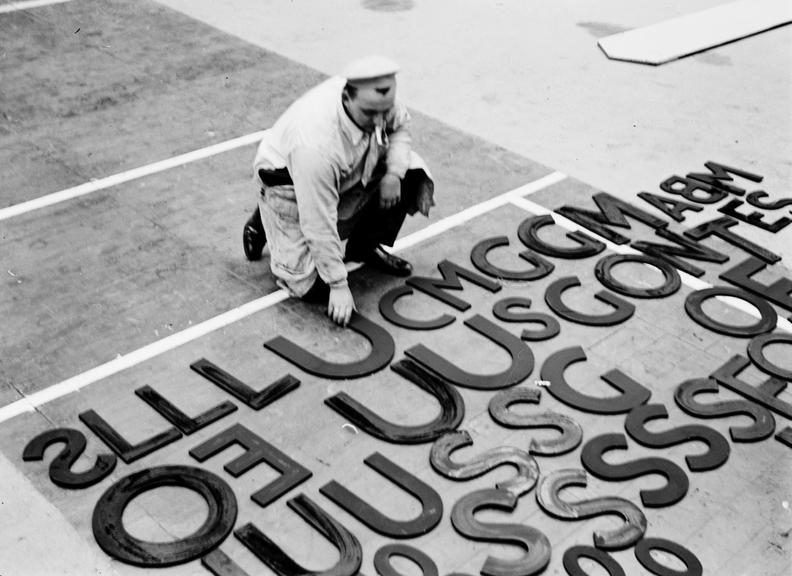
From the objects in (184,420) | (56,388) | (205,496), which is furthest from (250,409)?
(56,388)

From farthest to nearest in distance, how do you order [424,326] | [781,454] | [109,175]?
[109,175], [424,326], [781,454]

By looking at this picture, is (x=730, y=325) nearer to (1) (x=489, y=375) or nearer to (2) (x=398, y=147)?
(1) (x=489, y=375)

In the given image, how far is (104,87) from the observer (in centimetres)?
861

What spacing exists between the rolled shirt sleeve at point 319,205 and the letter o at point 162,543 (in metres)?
1.34

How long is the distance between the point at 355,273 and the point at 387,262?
21 cm

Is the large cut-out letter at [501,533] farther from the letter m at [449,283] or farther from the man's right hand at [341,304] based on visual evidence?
the letter m at [449,283]

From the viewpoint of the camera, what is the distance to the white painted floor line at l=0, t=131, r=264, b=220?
6746 mm

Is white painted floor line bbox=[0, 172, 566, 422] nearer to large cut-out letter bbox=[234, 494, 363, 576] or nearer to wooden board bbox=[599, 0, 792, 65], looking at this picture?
large cut-out letter bbox=[234, 494, 363, 576]

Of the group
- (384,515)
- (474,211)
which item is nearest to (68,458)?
(384,515)

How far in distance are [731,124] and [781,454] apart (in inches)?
160

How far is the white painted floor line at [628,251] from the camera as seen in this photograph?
5739 millimetres

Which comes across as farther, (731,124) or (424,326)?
(731,124)

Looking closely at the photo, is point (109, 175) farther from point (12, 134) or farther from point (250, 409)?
point (250, 409)

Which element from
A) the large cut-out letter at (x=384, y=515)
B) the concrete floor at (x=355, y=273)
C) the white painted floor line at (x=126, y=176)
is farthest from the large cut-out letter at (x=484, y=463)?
the white painted floor line at (x=126, y=176)
